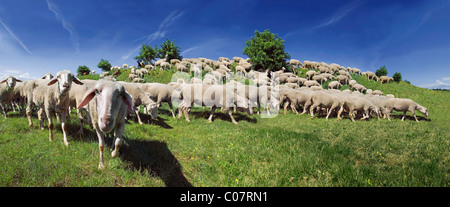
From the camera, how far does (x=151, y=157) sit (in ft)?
18.0

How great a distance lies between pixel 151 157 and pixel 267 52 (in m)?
36.4

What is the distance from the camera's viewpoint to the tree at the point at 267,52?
35688 millimetres

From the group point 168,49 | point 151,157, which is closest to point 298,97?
point 151,157

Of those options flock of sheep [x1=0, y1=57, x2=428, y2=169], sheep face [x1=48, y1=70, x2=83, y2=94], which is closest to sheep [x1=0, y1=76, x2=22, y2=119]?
flock of sheep [x1=0, y1=57, x2=428, y2=169]

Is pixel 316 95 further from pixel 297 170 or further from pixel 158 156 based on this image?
pixel 158 156

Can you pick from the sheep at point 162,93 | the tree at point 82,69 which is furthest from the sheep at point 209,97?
the tree at point 82,69

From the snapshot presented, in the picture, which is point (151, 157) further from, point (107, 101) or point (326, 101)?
point (326, 101)

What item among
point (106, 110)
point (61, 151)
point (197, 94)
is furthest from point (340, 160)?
point (197, 94)

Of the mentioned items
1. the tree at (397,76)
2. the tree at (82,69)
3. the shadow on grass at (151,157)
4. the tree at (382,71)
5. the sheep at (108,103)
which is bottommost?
the shadow on grass at (151,157)

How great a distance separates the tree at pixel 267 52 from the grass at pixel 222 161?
97.1ft

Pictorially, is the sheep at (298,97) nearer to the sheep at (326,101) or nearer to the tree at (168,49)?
the sheep at (326,101)

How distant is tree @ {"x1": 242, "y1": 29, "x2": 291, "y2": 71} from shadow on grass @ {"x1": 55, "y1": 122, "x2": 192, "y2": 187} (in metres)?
32.7
